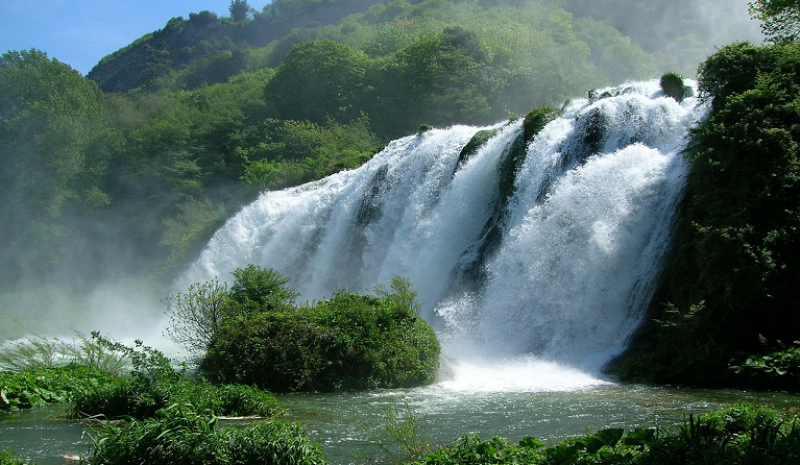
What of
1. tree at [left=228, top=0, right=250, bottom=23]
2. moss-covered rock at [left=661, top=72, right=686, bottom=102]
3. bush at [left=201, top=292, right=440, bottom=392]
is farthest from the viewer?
tree at [left=228, top=0, right=250, bottom=23]

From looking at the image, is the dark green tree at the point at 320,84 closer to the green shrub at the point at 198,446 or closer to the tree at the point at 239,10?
the green shrub at the point at 198,446

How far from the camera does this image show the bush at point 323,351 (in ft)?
45.3

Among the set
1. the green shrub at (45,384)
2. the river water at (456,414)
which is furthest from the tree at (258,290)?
the green shrub at (45,384)

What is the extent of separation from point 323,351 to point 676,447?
8.79m

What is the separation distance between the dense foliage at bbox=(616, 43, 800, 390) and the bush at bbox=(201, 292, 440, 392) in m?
4.38

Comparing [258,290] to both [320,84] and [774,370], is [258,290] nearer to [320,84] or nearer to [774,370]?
[774,370]

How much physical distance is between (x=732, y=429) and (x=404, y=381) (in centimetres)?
803

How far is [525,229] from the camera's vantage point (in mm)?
18328

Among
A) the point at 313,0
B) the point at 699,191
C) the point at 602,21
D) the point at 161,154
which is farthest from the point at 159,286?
the point at 313,0

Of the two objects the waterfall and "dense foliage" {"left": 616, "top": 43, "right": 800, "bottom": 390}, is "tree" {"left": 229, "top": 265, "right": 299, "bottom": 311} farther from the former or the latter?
"dense foliage" {"left": 616, "top": 43, "right": 800, "bottom": 390}

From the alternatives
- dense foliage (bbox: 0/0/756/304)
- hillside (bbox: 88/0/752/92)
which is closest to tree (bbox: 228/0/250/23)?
hillside (bbox: 88/0/752/92)

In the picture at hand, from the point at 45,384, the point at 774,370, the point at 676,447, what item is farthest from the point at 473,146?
the point at 676,447

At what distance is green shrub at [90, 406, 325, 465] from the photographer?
675 cm

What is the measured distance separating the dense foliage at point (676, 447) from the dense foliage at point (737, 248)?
5.68 meters
